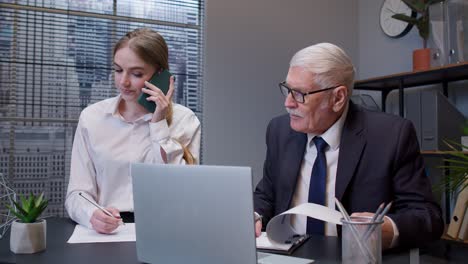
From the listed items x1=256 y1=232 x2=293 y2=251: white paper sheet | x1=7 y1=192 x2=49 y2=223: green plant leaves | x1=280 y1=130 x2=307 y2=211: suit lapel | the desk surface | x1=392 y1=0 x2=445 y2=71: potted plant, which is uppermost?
x1=392 y1=0 x2=445 y2=71: potted plant

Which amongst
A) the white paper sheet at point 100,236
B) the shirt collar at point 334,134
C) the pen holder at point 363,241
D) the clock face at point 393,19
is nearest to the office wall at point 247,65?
the clock face at point 393,19

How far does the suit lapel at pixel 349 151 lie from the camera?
1.39 metres

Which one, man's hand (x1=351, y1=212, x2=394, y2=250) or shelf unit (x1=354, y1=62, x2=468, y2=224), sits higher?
shelf unit (x1=354, y1=62, x2=468, y2=224)

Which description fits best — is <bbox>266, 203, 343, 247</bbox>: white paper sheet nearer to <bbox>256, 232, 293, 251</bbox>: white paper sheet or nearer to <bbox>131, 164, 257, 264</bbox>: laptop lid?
<bbox>256, 232, 293, 251</bbox>: white paper sheet

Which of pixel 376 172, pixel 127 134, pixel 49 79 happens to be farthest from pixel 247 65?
pixel 376 172

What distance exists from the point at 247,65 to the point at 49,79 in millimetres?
1438

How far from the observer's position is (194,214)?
896 mm

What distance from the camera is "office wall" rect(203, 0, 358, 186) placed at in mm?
3365

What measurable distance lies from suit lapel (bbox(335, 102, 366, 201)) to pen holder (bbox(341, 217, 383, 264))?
0.52 m

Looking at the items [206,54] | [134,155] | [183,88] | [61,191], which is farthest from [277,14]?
[134,155]

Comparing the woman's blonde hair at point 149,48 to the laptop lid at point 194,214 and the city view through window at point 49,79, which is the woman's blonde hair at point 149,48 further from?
the city view through window at point 49,79

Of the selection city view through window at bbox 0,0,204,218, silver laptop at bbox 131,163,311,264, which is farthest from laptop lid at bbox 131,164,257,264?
city view through window at bbox 0,0,204,218

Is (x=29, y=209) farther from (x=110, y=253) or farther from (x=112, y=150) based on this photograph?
(x=112, y=150)

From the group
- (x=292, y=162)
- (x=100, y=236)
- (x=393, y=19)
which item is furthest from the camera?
(x=393, y=19)
